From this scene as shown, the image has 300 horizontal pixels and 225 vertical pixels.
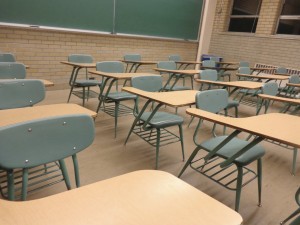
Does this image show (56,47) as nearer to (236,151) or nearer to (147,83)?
(147,83)

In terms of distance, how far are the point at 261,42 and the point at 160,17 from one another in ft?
9.08

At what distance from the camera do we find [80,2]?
4.39 metres

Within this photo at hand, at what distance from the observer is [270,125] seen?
55.2 inches

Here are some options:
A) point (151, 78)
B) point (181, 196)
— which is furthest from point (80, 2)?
point (181, 196)

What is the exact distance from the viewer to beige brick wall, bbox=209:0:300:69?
18.8ft

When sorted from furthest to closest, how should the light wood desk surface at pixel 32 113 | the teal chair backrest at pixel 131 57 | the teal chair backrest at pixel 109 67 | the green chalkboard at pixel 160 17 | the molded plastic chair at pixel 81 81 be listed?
the green chalkboard at pixel 160 17
the teal chair backrest at pixel 131 57
the molded plastic chair at pixel 81 81
the teal chair backrest at pixel 109 67
the light wood desk surface at pixel 32 113

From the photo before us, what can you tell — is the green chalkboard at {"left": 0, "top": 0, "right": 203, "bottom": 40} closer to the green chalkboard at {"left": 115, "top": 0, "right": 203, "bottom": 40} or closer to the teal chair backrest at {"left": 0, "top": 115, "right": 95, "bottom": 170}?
the green chalkboard at {"left": 115, "top": 0, "right": 203, "bottom": 40}

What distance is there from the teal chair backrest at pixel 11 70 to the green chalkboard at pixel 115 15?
188cm

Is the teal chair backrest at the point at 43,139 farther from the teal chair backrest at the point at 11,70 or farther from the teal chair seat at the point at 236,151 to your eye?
the teal chair backrest at the point at 11,70

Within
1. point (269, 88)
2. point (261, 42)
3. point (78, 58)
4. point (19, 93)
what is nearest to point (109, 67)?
point (78, 58)

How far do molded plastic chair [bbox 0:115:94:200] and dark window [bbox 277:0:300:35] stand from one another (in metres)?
6.42

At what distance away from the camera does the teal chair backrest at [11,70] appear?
2.27 metres

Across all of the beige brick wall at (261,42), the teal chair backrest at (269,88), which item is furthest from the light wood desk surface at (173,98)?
the beige brick wall at (261,42)

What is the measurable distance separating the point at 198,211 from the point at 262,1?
6.94 meters
